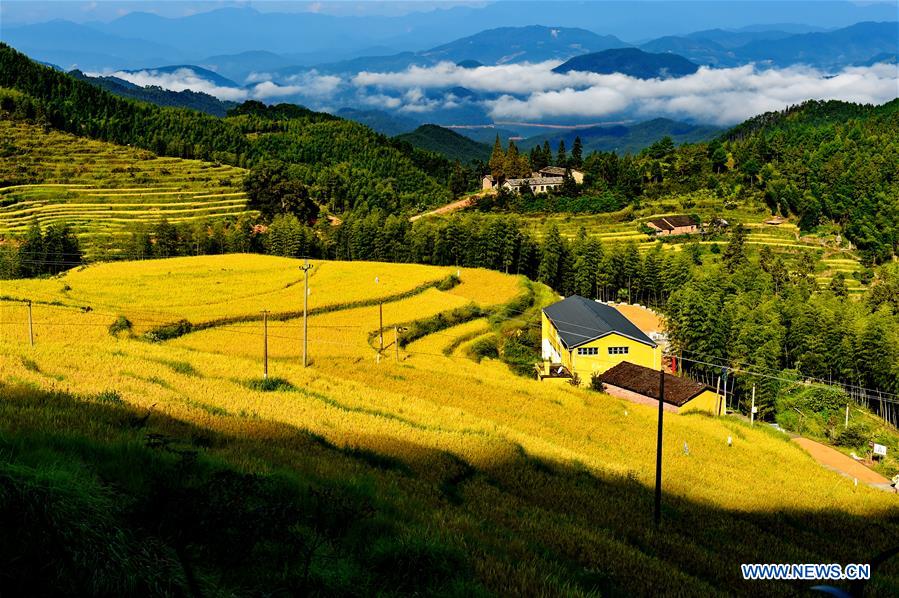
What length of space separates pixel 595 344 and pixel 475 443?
101 ft

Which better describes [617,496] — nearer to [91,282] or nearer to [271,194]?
[91,282]

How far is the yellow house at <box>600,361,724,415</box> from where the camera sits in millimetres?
42375

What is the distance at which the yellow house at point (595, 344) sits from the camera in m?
49.9

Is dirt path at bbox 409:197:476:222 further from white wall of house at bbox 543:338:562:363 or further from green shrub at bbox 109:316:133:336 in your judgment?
green shrub at bbox 109:316:133:336

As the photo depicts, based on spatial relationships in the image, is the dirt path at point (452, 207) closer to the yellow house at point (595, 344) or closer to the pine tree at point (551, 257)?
the pine tree at point (551, 257)

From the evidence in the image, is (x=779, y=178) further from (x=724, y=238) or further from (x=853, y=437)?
(x=853, y=437)

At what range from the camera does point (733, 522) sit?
18516 millimetres

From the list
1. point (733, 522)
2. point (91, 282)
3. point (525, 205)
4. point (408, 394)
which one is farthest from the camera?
point (525, 205)

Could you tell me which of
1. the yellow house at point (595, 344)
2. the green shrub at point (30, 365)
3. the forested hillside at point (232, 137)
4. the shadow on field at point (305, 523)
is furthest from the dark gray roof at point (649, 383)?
the forested hillside at point (232, 137)

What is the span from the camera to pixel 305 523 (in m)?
9.76

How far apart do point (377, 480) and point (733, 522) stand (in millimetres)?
11057

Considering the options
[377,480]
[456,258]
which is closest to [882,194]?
[456,258]

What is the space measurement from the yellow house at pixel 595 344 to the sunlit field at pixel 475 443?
255 inches

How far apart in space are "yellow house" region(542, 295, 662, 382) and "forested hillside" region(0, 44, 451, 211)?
69543 millimetres
